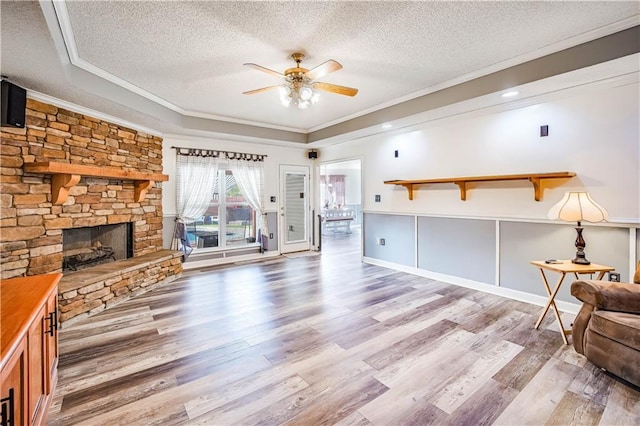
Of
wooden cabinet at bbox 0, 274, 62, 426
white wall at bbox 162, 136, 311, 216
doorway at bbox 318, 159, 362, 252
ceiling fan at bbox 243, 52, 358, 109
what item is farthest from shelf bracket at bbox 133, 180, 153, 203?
doorway at bbox 318, 159, 362, 252

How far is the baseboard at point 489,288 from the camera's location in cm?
344

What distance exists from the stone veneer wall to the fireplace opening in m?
0.16

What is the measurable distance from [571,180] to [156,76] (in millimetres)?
4746

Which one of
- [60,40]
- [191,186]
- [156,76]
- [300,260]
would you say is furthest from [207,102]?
[300,260]

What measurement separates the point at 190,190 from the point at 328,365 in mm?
4208

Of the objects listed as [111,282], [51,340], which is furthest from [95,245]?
[51,340]

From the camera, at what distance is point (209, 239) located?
5871 millimetres

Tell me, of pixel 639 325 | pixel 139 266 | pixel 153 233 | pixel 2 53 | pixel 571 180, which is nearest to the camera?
pixel 639 325

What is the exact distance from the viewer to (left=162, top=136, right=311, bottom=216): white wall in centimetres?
529

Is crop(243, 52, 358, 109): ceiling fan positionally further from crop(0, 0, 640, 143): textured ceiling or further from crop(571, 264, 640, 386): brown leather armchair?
crop(571, 264, 640, 386): brown leather armchair

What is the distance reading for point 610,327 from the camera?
2168 millimetres

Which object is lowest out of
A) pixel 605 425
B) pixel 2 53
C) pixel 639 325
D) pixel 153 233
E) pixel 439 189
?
pixel 605 425

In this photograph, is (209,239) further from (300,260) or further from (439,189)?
(439,189)

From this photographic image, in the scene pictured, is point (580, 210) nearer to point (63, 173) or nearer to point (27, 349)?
point (27, 349)
